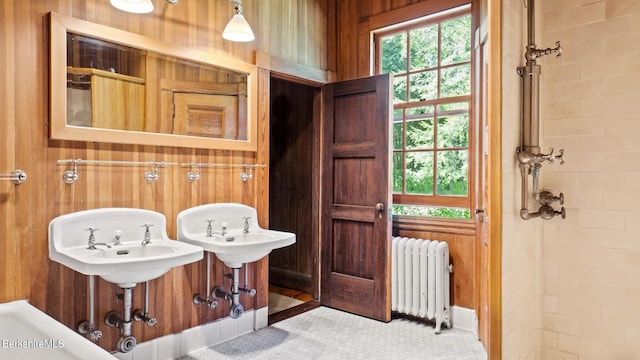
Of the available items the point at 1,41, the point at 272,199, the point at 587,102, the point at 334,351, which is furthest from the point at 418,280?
the point at 1,41

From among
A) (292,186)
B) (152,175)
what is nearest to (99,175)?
(152,175)

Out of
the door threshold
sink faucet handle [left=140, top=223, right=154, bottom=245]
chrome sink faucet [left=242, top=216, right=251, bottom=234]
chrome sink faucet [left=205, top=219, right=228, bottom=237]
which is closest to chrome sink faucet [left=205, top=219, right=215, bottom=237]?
chrome sink faucet [left=205, top=219, right=228, bottom=237]

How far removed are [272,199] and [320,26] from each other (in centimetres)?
190

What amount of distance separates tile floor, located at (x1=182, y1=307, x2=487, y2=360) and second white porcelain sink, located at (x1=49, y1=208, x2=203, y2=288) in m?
0.82

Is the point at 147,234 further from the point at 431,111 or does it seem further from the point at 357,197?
the point at 431,111

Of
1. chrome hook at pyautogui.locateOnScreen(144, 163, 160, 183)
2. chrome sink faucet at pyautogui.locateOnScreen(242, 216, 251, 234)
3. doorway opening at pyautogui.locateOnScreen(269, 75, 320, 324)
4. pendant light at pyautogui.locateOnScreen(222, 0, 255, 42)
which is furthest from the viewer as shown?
doorway opening at pyautogui.locateOnScreen(269, 75, 320, 324)

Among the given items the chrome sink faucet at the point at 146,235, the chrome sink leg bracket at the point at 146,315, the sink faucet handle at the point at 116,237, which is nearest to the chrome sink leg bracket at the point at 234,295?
the chrome sink leg bracket at the point at 146,315

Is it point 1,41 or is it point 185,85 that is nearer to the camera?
point 1,41

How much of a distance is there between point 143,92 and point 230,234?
3.58 ft

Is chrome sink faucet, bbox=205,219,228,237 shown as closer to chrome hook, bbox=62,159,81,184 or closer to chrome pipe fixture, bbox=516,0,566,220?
chrome hook, bbox=62,159,81,184

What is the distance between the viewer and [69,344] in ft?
4.16

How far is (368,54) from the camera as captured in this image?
3.46m

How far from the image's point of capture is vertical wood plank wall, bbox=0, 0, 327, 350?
1.87 metres

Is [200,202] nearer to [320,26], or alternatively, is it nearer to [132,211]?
[132,211]
